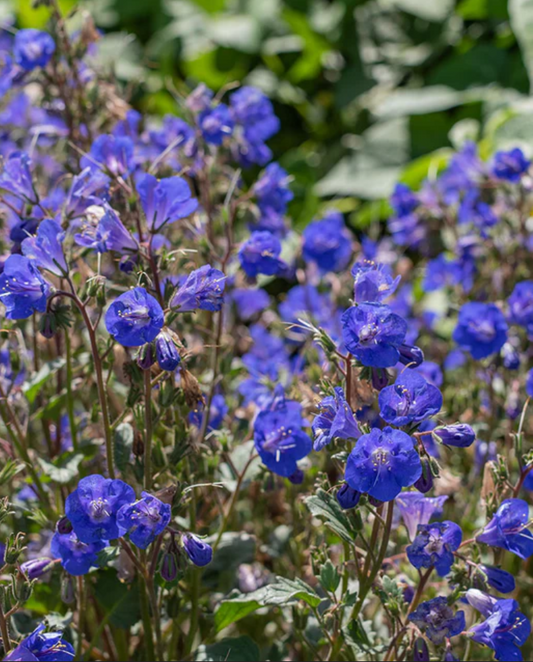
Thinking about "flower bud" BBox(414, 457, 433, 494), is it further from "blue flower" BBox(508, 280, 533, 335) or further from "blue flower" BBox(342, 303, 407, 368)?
"blue flower" BBox(508, 280, 533, 335)

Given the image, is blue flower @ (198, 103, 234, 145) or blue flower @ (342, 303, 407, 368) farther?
blue flower @ (198, 103, 234, 145)

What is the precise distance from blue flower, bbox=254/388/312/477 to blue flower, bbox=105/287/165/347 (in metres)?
0.39

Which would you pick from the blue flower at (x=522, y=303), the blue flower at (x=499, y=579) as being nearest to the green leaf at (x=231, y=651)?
the blue flower at (x=499, y=579)

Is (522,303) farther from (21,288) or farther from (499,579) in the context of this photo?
(21,288)

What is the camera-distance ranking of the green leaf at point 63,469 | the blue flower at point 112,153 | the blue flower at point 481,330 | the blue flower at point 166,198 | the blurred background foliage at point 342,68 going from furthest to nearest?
the blurred background foliage at point 342,68 → the blue flower at point 481,330 → the blue flower at point 112,153 → the green leaf at point 63,469 → the blue flower at point 166,198

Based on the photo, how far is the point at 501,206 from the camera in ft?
9.65

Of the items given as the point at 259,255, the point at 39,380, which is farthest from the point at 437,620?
the point at 39,380

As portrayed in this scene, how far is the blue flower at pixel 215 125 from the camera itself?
2.37 m

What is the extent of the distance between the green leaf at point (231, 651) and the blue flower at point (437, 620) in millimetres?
402

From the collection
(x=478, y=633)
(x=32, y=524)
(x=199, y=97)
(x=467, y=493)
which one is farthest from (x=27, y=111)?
(x=478, y=633)

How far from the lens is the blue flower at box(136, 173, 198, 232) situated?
1.72 m

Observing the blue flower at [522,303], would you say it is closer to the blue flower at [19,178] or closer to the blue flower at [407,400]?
the blue flower at [407,400]

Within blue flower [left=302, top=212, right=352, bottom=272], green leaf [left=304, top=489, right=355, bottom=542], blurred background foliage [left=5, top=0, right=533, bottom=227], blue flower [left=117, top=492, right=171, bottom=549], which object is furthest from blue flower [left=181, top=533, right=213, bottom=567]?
blurred background foliage [left=5, top=0, right=533, bottom=227]

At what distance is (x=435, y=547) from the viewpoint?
151cm
